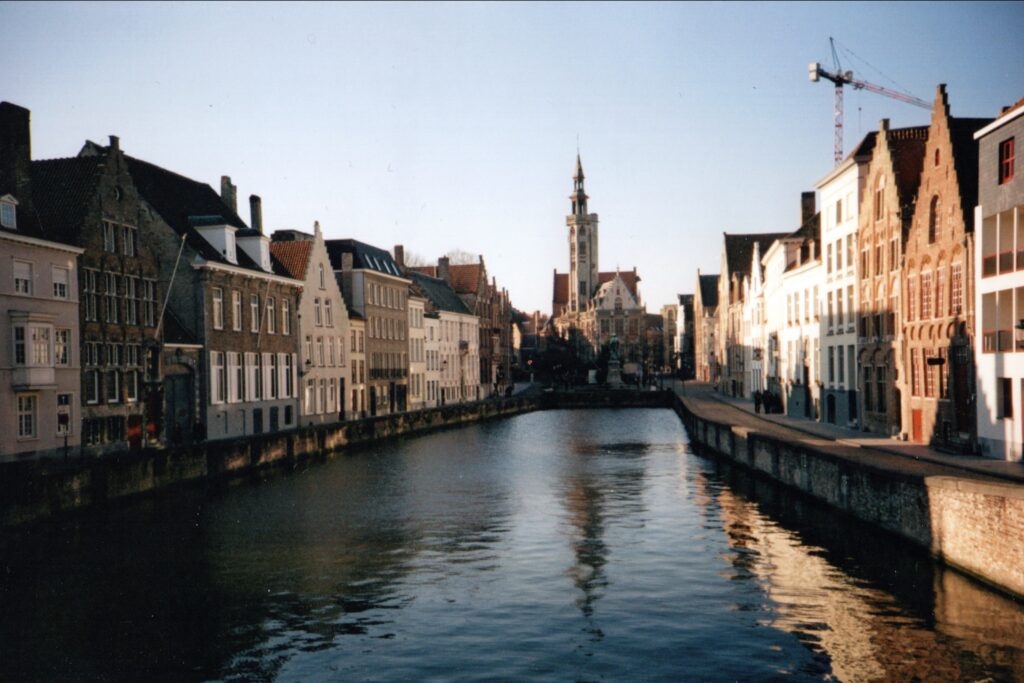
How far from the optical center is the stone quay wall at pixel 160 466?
2709cm

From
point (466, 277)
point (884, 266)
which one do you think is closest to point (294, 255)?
point (884, 266)

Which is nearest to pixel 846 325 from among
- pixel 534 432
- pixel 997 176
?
pixel 997 176

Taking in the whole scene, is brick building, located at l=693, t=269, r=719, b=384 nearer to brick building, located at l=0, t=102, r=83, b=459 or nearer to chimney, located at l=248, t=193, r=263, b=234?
chimney, located at l=248, t=193, r=263, b=234

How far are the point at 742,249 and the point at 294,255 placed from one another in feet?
175

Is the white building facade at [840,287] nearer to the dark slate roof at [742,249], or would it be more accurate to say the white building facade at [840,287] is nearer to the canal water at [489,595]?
the canal water at [489,595]

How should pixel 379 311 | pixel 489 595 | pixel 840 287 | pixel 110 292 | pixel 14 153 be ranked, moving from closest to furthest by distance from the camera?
1. pixel 489 595
2. pixel 14 153
3. pixel 110 292
4. pixel 840 287
5. pixel 379 311

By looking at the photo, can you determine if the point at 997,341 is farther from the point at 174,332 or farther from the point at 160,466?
the point at 174,332

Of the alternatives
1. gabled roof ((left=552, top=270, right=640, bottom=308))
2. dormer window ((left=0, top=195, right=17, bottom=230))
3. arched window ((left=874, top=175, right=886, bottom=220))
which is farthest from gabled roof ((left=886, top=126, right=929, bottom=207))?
gabled roof ((left=552, top=270, right=640, bottom=308))

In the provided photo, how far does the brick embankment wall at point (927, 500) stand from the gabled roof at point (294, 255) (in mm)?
32257

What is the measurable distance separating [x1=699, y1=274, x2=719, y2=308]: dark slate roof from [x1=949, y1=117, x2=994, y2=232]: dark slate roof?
306 ft

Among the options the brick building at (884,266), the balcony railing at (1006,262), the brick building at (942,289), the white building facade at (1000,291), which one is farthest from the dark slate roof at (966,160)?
the brick building at (884,266)

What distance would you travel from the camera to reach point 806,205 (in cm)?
7138

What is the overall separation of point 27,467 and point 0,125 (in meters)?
12.7

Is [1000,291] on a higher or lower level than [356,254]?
lower
